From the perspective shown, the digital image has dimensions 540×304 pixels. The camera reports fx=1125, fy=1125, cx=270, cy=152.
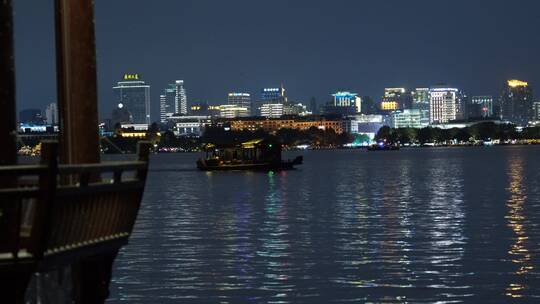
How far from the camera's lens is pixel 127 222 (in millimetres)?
12094

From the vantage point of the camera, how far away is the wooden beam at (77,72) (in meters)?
12.5

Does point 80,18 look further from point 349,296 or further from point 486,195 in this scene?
point 486,195

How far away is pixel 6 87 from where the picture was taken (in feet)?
34.3

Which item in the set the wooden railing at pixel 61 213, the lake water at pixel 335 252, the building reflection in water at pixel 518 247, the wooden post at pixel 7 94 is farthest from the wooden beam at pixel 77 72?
the building reflection in water at pixel 518 247

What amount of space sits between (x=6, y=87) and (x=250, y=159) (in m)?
126

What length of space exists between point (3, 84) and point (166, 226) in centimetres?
3657

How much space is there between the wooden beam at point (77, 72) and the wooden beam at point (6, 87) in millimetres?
1968

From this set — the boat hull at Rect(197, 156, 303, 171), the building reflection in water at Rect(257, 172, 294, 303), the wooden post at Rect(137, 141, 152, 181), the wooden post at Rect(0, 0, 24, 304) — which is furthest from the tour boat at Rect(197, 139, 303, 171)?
the wooden post at Rect(0, 0, 24, 304)

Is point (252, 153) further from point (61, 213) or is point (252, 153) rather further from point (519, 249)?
point (61, 213)

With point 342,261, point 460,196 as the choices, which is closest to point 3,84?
point 342,261

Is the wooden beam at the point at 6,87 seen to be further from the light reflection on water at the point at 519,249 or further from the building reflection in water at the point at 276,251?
the light reflection on water at the point at 519,249

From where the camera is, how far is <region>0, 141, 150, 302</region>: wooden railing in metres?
9.76

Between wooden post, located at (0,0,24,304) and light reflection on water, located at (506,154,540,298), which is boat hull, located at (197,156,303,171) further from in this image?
wooden post, located at (0,0,24,304)

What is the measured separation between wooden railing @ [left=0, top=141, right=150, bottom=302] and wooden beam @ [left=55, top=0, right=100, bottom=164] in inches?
26.7
